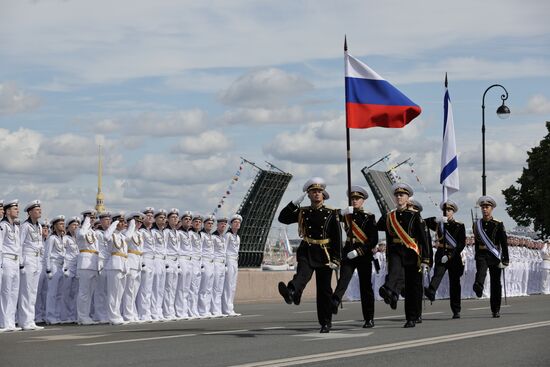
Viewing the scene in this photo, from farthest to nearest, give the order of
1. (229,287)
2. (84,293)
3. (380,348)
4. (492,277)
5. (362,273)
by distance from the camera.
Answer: (229,287) → (84,293) → (492,277) → (362,273) → (380,348)

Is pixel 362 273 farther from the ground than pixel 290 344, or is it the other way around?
pixel 362 273

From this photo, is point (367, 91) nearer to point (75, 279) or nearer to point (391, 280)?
point (391, 280)

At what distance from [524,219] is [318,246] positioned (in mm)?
49564

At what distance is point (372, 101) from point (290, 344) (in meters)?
6.09

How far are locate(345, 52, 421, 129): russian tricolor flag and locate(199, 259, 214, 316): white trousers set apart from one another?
562 centimetres

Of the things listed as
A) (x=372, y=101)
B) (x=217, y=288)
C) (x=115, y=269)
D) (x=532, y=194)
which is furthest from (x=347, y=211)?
(x=532, y=194)

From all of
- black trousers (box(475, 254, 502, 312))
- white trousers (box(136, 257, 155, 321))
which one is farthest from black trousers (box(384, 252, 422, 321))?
white trousers (box(136, 257, 155, 321))

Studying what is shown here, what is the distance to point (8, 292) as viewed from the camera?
1844cm

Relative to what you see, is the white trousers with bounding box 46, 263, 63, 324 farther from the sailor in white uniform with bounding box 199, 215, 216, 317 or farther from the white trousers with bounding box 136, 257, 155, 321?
the sailor in white uniform with bounding box 199, 215, 216, 317

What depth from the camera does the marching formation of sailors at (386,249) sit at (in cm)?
1605

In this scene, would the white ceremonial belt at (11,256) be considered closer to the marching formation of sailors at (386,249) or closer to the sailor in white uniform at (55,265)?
the sailor in white uniform at (55,265)

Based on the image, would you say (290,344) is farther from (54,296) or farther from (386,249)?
(54,296)

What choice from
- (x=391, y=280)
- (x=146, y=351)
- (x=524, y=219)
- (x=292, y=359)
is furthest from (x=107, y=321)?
(x=524, y=219)

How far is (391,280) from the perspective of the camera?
17.2m
